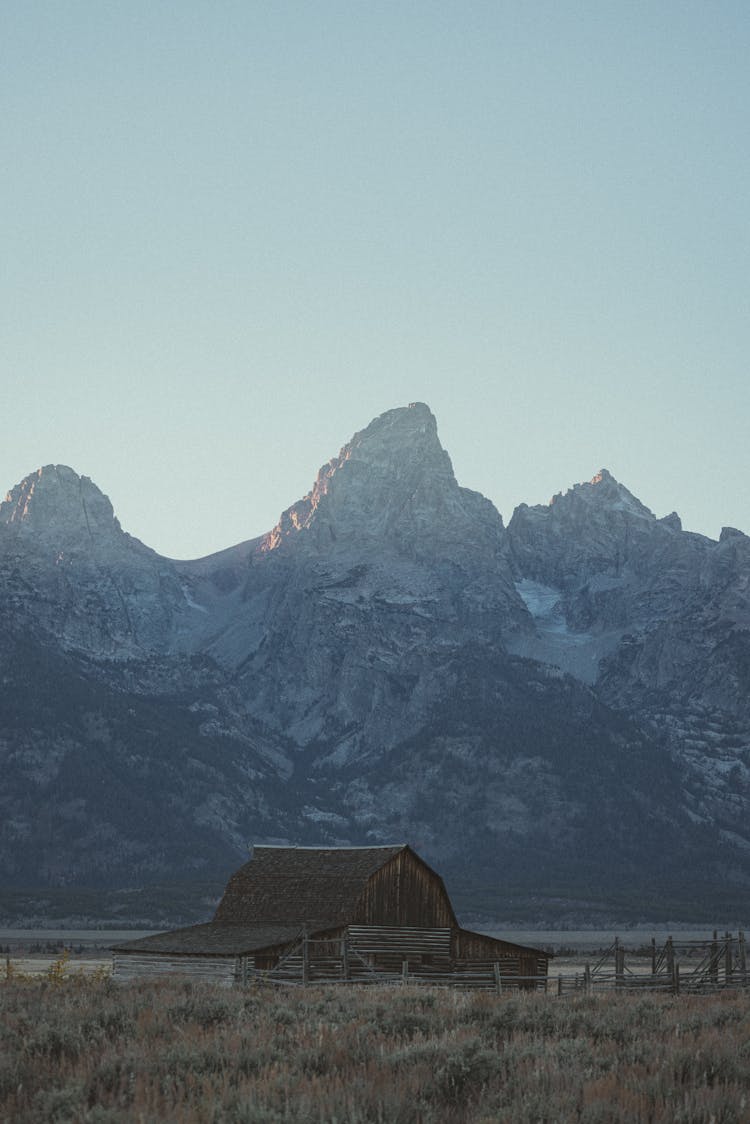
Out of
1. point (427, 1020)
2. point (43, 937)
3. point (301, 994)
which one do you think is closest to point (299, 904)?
point (301, 994)

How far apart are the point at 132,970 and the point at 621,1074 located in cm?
3847

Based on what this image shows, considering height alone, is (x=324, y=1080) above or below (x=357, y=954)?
above

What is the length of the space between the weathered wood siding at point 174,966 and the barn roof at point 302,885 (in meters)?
3.95

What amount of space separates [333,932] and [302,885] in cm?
420

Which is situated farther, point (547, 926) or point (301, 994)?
point (547, 926)

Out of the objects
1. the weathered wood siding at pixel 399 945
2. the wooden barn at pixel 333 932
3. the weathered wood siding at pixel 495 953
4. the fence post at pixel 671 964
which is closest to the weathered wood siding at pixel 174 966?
the wooden barn at pixel 333 932

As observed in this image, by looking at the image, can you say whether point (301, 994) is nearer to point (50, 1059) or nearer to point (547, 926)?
point (50, 1059)

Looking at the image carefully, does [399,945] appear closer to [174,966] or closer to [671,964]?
[174,966]

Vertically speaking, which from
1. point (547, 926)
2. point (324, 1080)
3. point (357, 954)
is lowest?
point (547, 926)

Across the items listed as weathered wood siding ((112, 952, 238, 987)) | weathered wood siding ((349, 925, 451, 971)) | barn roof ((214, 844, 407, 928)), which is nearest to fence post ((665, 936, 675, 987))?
weathered wood siding ((349, 925, 451, 971))

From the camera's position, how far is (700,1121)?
1178 centimetres

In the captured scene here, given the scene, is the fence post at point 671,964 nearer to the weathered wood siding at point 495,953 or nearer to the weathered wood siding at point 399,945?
the weathered wood siding at point 495,953

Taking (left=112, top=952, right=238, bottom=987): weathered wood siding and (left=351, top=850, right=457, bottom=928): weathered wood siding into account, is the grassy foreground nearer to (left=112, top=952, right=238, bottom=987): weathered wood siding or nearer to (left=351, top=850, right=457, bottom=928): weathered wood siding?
(left=112, top=952, right=238, bottom=987): weathered wood siding

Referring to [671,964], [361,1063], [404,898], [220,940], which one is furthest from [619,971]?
→ [361,1063]
